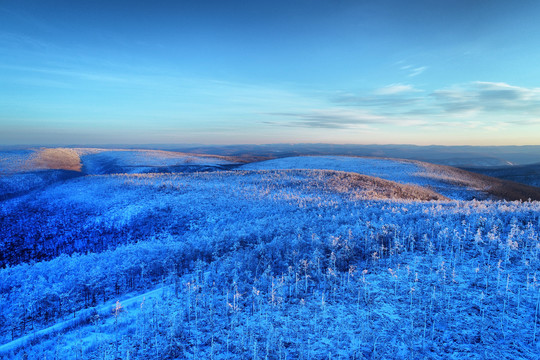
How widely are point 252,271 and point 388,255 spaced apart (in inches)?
203

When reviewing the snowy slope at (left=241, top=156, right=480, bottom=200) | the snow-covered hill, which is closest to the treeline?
the snow-covered hill

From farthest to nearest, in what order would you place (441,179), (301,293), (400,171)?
(400,171) → (441,179) → (301,293)

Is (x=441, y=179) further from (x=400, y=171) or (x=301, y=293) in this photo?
(x=301, y=293)

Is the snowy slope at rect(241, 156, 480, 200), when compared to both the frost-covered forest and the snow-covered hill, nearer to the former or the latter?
the snow-covered hill

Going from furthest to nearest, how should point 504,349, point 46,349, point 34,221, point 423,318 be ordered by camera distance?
point 34,221
point 423,318
point 46,349
point 504,349

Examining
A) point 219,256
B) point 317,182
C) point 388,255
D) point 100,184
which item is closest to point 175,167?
point 100,184

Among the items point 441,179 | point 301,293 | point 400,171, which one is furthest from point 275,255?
point 400,171

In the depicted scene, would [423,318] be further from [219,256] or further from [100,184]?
[100,184]

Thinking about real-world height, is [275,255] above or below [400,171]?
below

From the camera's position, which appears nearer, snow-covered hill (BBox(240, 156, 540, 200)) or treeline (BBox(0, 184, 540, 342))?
treeline (BBox(0, 184, 540, 342))

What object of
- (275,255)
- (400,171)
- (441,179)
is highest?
(400,171)

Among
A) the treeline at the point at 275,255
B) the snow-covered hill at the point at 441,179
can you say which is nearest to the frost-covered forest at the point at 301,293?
the treeline at the point at 275,255

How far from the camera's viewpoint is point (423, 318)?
21.3 feet

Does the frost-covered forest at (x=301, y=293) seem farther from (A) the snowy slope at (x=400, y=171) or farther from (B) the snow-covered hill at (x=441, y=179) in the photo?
(B) the snow-covered hill at (x=441, y=179)
